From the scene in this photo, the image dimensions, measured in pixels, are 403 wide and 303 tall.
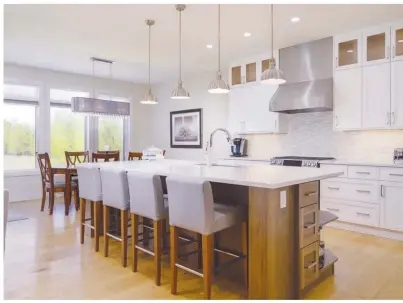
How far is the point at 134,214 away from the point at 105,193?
50 centimetres

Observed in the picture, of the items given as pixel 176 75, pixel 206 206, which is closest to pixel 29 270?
pixel 206 206

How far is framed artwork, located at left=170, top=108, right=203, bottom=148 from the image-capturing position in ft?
22.5

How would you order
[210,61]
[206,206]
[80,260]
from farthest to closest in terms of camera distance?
1. [210,61]
2. [80,260]
3. [206,206]

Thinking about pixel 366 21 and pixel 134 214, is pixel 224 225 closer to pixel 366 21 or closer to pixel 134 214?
pixel 134 214

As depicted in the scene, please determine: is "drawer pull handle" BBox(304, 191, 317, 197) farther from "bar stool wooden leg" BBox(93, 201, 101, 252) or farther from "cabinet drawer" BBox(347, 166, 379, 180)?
"bar stool wooden leg" BBox(93, 201, 101, 252)

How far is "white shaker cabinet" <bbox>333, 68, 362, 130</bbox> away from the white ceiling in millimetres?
602

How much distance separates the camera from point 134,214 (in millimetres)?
2891

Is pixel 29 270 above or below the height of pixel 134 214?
below

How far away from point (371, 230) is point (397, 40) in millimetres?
2406

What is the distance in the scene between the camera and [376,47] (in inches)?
160

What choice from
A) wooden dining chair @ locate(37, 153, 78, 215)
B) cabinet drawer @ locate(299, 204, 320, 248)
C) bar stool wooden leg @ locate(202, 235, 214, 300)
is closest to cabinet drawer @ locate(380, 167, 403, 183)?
cabinet drawer @ locate(299, 204, 320, 248)

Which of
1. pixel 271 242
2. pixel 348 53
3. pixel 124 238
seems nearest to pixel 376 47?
pixel 348 53

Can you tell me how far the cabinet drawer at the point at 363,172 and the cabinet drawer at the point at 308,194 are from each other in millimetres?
1827

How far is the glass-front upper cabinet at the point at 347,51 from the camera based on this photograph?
4188 millimetres
